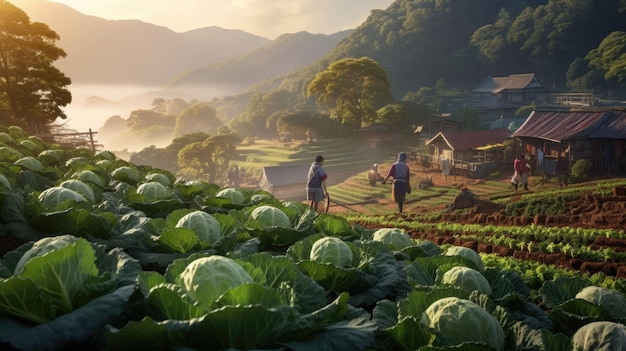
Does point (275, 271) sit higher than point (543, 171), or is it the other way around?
point (275, 271)

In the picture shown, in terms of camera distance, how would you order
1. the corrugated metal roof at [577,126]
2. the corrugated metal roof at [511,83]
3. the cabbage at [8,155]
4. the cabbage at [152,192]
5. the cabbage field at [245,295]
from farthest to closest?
the corrugated metal roof at [511,83], the corrugated metal roof at [577,126], the cabbage at [8,155], the cabbage at [152,192], the cabbage field at [245,295]

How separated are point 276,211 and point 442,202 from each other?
2176cm

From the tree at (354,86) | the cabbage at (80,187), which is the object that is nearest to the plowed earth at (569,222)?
the cabbage at (80,187)

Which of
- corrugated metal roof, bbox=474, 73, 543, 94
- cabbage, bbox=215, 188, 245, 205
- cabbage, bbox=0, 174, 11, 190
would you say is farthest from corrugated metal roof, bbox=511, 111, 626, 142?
corrugated metal roof, bbox=474, 73, 543, 94

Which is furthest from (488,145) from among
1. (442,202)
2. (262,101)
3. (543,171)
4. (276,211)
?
(262,101)

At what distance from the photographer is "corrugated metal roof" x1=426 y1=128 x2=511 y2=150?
33.2 metres

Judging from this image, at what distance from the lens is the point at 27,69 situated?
22203 millimetres

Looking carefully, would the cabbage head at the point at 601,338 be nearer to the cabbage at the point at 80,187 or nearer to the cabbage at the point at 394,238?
the cabbage at the point at 394,238

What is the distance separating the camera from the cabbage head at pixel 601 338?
80.7 inches

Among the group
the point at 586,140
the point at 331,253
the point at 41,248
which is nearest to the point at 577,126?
the point at 586,140

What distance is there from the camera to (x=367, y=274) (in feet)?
8.86

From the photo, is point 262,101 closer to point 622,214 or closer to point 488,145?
point 488,145

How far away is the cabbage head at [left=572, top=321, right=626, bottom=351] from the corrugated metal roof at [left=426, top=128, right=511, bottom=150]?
3221 centimetres

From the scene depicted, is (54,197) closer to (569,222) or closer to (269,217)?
(269,217)
